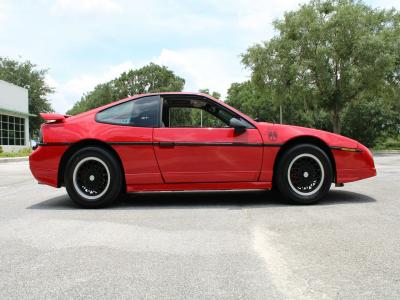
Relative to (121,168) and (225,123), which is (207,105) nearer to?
(225,123)

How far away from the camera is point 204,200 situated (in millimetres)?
6246

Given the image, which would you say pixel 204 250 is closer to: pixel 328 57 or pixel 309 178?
pixel 309 178

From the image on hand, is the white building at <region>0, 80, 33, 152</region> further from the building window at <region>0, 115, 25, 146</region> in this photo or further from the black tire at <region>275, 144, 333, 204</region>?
the black tire at <region>275, 144, 333, 204</region>

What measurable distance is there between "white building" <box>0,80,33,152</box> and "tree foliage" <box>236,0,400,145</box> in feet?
63.2

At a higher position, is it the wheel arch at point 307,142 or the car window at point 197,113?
the car window at point 197,113

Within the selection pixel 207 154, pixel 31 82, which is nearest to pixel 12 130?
pixel 31 82

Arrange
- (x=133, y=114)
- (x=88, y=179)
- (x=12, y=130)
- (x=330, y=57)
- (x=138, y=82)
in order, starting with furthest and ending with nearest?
1. (x=138, y=82)
2. (x=12, y=130)
3. (x=330, y=57)
4. (x=133, y=114)
5. (x=88, y=179)

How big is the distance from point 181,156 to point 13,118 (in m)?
36.2

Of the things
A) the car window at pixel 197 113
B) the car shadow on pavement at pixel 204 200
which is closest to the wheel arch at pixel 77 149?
the car shadow on pavement at pixel 204 200

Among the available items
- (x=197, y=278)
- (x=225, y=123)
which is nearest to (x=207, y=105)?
(x=225, y=123)

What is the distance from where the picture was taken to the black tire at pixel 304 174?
5.65m

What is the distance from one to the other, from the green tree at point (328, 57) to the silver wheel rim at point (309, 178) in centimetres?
2363

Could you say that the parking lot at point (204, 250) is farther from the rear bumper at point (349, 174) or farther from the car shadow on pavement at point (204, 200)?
the rear bumper at point (349, 174)

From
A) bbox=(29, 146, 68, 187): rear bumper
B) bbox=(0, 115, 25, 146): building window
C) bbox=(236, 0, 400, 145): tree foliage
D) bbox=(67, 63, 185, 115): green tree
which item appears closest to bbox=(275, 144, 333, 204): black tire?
bbox=(29, 146, 68, 187): rear bumper
